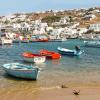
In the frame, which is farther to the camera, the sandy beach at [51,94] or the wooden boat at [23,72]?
the wooden boat at [23,72]

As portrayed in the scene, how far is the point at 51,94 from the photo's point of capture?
28.5 m

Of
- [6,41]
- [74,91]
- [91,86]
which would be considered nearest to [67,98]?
[74,91]

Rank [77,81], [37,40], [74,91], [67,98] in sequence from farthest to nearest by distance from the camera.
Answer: [37,40], [77,81], [74,91], [67,98]

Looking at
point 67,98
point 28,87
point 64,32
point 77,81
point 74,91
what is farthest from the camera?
point 64,32

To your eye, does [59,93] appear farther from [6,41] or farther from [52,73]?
[6,41]

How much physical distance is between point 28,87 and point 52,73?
911cm

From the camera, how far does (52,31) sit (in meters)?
188

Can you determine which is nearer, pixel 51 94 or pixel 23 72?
pixel 51 94

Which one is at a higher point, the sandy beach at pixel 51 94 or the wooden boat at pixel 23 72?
the wooden boat at pixel 23 72

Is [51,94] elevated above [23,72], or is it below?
below

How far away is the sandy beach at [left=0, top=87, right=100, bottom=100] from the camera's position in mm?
27203

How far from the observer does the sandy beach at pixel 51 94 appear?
27203mm

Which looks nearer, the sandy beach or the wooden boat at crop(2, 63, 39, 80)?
the sandy beach

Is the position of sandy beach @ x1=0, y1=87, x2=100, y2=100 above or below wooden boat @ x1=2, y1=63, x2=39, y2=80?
below
